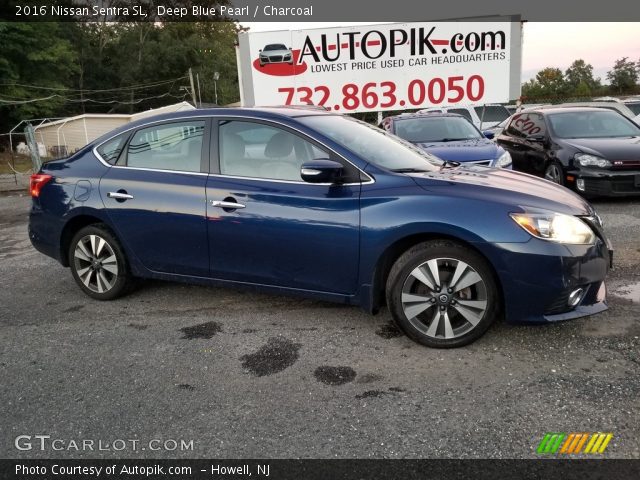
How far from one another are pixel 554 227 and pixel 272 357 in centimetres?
195

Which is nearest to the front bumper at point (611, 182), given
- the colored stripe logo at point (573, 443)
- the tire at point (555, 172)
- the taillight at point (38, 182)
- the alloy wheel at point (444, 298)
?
the tire at point (555, 172)

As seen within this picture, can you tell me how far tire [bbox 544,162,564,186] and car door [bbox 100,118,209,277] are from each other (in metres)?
6.12

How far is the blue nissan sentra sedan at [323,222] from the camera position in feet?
11.3

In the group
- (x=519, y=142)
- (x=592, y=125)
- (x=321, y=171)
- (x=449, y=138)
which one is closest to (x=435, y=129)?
(x=449, y=138)

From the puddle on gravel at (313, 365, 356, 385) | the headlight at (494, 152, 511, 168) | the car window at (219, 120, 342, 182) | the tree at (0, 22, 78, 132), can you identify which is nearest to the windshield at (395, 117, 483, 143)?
the headlight at (494, 152, 511, 168)

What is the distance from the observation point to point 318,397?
10.2 ft

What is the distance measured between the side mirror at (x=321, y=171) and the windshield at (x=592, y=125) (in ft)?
21.3

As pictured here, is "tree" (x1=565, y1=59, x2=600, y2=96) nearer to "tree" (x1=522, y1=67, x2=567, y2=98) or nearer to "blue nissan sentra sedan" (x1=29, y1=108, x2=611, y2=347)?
"tree" (x1=522, y1=67, x2=567, y2=98)

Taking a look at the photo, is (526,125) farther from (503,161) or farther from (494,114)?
(494,114)

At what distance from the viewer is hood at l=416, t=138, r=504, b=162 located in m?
7.66

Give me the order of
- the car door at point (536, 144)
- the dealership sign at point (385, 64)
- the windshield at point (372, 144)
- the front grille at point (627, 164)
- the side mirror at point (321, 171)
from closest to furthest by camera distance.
→ 1. the side mirror at point (321, 171)
2. the windshield at point (372, 144)
3. the front grille at point (627, 164)
4. the car door at point (536, 144)
5. the dealership sign at point (385, 64)

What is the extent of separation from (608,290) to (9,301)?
520 cm

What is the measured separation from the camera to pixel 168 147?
176 inches

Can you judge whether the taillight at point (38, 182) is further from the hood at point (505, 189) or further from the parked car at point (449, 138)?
the parked car at point (449, 138)
